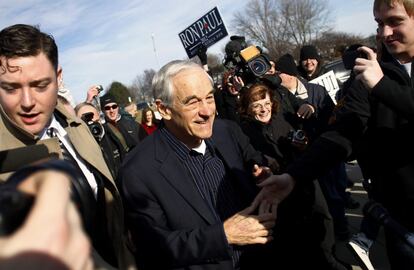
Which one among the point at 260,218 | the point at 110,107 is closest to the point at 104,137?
the point at 110,107

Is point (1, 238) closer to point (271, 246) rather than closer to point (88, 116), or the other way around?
point (271, 246)

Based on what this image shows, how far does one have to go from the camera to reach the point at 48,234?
1.91ft

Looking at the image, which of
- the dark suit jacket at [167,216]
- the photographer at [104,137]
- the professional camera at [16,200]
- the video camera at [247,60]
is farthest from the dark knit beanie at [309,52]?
the professional camera at [16,200]

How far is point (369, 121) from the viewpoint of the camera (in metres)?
1.98

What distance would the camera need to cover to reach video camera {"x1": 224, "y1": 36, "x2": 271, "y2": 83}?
394cm

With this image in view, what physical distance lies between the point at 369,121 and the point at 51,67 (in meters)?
1.53

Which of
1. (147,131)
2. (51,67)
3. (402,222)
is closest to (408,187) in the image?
(402,222)

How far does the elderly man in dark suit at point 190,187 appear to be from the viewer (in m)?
1.80

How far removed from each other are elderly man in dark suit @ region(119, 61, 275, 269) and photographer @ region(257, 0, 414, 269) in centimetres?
24

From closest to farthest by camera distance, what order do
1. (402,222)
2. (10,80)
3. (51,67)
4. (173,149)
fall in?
(10,80) → (51,67) → (402,222) → (173,149)

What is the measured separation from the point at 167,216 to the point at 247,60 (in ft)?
7.99

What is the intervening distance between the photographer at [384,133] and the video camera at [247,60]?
185cm

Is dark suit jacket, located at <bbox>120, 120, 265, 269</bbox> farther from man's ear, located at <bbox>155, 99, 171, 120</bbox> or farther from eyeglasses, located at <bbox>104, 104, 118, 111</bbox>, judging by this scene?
eyeglasses, located at <bbox>104, 104, 118, 111</bbox>

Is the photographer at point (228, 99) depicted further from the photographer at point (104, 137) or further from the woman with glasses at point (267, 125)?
the photographer at point (104, 137)
